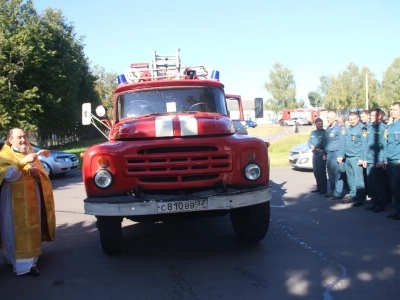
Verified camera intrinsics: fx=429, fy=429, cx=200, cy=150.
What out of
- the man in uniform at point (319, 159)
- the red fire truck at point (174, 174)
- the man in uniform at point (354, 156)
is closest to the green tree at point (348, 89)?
the man in uniform at point (319, 159)

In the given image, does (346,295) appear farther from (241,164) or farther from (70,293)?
(70,293)

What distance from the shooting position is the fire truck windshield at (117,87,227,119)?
6520 mm

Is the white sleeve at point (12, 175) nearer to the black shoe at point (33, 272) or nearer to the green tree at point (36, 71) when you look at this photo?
the black shoe at point (33, 272)

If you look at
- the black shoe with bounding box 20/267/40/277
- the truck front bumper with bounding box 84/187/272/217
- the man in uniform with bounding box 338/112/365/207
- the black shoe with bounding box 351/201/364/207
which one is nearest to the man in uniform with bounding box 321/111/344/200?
the man in uniform with bounding box 338/112/365/207

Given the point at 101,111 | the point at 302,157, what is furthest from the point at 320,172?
the point at 101,111

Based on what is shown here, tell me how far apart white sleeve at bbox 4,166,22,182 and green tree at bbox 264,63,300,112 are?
9003 centimetres

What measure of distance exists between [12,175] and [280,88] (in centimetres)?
9144

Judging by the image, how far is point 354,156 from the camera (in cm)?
845

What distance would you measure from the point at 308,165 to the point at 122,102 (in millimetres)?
8614

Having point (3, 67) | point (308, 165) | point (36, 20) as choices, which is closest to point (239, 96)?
point (308, 165)

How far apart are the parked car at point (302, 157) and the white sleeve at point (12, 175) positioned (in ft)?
34.2

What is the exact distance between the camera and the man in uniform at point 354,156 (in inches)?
329

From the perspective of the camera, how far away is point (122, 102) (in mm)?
6758

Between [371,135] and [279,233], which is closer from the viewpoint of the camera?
[279,233]
